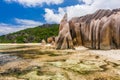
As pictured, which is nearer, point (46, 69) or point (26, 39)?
point (46, 69)

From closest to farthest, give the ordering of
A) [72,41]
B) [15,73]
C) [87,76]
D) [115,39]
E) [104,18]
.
→ [87,76], [15,73], [115,39], [104,18], [72,41]

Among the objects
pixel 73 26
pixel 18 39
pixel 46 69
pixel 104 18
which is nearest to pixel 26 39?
pixel 18 39

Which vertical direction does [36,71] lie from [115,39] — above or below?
below

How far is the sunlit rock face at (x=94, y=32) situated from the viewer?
49.8 metres

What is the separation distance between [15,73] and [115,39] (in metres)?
29.4

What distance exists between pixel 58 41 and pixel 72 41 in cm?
369

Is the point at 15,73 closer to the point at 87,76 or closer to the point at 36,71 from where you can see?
the point at 36,71

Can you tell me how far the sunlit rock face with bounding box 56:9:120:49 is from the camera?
4978cm

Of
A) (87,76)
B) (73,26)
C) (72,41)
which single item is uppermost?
(73,26)

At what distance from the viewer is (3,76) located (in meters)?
23.6

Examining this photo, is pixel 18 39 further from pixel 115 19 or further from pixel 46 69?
pixel 46 69

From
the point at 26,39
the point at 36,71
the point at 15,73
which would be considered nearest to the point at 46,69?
the point at 36,71

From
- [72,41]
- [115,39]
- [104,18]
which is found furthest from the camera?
[72,41]

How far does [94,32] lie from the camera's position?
54531mm
